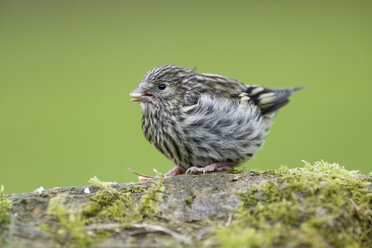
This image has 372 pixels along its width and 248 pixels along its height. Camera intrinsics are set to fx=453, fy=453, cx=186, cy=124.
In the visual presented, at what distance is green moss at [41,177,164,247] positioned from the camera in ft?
8.91

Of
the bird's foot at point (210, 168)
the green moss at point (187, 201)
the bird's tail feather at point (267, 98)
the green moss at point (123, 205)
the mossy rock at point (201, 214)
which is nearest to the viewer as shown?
the mossy rock at point (201, 214)

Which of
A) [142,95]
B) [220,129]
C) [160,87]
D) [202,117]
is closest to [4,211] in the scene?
[202,117]

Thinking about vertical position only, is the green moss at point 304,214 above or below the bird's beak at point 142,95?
below

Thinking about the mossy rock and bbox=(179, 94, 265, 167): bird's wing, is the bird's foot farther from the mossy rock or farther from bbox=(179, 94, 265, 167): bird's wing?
the mossy rock

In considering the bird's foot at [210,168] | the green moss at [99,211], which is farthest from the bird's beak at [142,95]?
the green moss at [99,211]

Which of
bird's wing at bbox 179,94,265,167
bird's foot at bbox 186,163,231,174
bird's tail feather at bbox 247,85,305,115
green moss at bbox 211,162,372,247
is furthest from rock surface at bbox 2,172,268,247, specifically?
bird's tail feather at bbox 247,85,305,115

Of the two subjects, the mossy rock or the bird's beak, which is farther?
the bird's beak

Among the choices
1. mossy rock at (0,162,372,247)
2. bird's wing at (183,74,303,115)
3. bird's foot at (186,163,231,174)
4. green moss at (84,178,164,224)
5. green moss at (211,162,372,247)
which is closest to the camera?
green moss at (211,162,372,247)

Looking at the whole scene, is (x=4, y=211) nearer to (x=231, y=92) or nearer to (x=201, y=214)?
(x=201, y=214)

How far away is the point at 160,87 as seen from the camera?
5.45 meters

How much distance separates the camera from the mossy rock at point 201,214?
2.66 metres

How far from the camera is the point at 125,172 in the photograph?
9000mm

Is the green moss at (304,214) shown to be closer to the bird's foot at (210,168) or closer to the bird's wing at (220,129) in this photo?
the bird's foot at (210,168)

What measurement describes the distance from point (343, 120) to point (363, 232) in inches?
340
